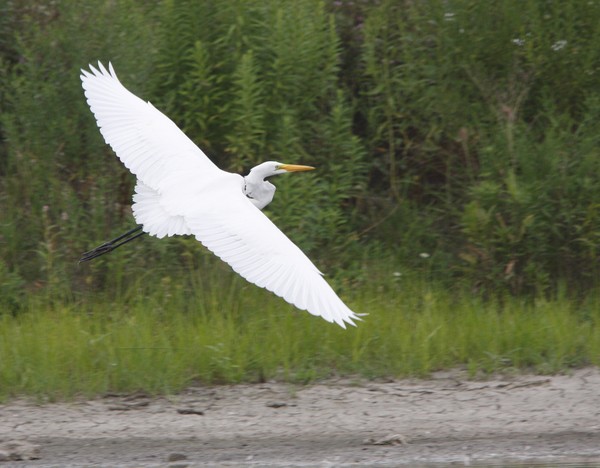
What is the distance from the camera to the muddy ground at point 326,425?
4234 mm

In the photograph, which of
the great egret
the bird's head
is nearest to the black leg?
the great egret

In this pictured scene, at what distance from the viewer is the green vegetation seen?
5082 millimetres

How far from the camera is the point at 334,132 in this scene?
6.38m

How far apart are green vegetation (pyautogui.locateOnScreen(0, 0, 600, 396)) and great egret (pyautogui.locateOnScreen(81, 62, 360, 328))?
0.36 meters

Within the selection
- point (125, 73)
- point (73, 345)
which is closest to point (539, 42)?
point (125, 73)

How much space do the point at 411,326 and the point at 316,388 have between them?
71cm

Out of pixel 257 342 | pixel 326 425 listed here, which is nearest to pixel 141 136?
pixel 257 342

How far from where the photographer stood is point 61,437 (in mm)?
4406

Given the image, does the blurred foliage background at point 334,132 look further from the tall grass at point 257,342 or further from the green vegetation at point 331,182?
the tall grass at point 257,342

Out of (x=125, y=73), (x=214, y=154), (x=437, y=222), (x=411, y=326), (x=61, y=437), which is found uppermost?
(x=125, y=73)

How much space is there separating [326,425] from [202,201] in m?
1.26

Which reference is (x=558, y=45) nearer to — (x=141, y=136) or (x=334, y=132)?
(x=334, y=132)

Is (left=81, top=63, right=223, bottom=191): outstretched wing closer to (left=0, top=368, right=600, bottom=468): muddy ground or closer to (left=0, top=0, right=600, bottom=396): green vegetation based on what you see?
(left=0, top=0, right=600, bottom=396): green vegetation

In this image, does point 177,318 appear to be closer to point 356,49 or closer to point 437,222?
point 437,222
